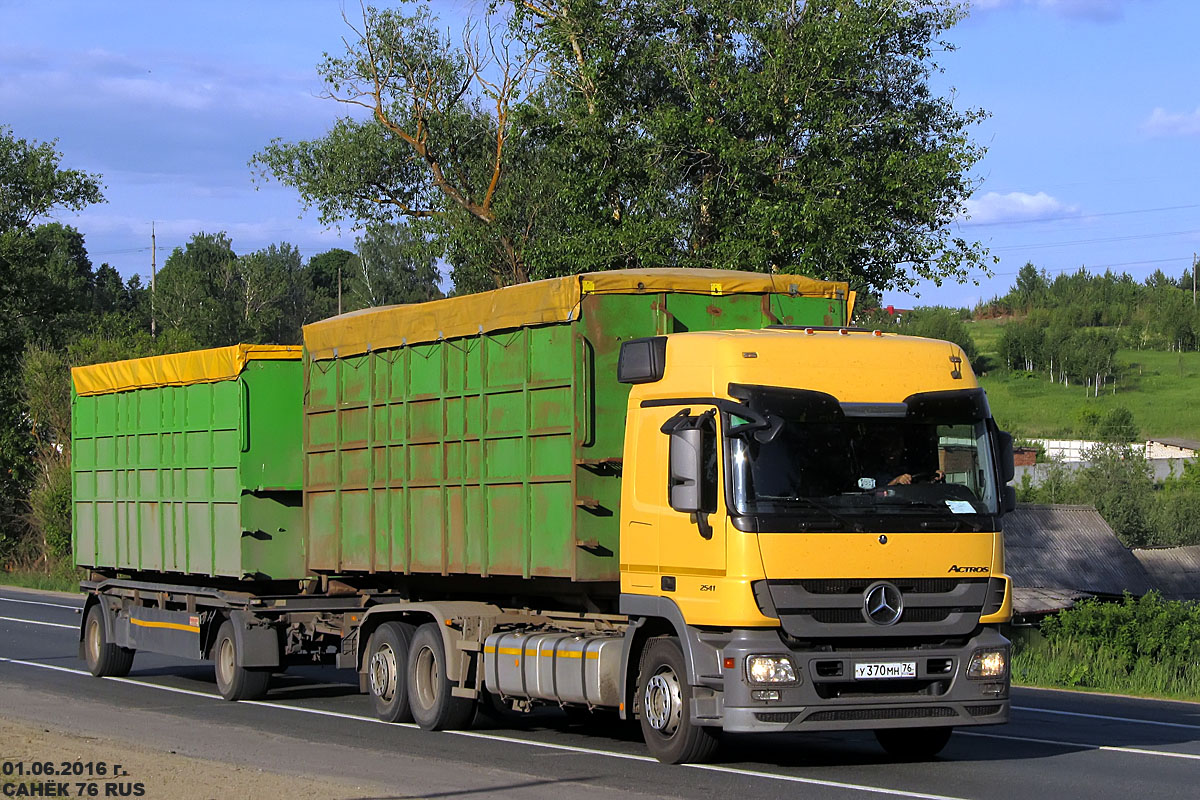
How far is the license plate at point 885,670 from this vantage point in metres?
10.1

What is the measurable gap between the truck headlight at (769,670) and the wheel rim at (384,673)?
16.5 ft

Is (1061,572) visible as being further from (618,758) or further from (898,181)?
(618,758)

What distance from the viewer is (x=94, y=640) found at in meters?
19.4

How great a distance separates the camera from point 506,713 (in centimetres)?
1467

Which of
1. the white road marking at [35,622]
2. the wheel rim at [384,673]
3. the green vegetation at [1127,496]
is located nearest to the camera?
the wheel rim at [384,673]

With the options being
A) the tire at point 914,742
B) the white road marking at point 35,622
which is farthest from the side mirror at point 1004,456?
the white road marking at point 35,622

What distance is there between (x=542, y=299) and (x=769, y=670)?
3.70 m

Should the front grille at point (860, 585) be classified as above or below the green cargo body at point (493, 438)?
below

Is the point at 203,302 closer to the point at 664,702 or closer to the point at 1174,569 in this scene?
the point at 1174,569

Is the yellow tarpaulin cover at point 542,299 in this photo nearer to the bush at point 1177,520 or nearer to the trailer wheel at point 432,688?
the trailer wheel at point 432,688

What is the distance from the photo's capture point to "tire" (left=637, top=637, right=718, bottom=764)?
10555mm

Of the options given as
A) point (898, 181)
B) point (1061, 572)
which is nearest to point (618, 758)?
point (898, 181)

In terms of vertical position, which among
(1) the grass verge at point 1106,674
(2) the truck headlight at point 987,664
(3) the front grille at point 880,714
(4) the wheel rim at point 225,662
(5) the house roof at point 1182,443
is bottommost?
(1) the grass verge at point 1106,674

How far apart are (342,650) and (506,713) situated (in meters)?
1.84
